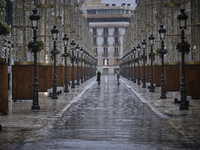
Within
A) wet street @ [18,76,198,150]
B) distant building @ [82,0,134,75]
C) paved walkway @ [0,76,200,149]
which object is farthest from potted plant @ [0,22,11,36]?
distant building @ [82,0,134,75]

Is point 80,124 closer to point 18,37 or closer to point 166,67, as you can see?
point 18,37

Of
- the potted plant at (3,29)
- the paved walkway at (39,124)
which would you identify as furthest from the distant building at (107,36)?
the potted plant at (3,29)

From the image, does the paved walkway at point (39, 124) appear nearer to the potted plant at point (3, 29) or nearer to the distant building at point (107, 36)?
the potted plant at point (3, 29)

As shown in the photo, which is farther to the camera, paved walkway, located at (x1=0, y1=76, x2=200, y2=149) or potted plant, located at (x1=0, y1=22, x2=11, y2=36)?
potted plant, located at (x1=0, y1=22, x2=11, y2=36)

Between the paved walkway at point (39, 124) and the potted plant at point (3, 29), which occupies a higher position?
the potted plant at point (3, 29)

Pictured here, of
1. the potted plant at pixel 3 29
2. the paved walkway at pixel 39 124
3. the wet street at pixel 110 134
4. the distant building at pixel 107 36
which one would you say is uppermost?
the distant building at pixel 107 36

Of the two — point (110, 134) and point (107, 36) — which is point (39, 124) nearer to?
point (110, 134)

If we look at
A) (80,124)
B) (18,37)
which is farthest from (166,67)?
(80,124)

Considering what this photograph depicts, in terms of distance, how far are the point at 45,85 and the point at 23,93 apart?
24.9 ft

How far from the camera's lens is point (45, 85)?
97.2ft

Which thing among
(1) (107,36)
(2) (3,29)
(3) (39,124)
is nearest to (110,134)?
(3) (39,124)

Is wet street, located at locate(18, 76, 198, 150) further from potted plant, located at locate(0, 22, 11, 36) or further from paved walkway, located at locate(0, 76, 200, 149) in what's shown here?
potted plant, located at locate(0, 22, 11, 36)

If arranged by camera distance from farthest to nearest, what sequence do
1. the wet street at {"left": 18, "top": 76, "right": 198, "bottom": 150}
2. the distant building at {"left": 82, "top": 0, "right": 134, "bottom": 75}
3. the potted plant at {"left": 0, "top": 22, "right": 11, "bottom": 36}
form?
the distant building at {"left": 82, "top": 0, "right": 134, "bottom": 75} → the potted plant at {"left": 0, "top": 22, "right": 11, "bottom": 36} → the wet street at {"left": 18, "top": 76, "right": 198, "bottom": 150}

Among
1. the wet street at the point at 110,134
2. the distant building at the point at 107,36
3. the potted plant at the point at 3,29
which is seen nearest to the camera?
the wet street at the point at 110,134
